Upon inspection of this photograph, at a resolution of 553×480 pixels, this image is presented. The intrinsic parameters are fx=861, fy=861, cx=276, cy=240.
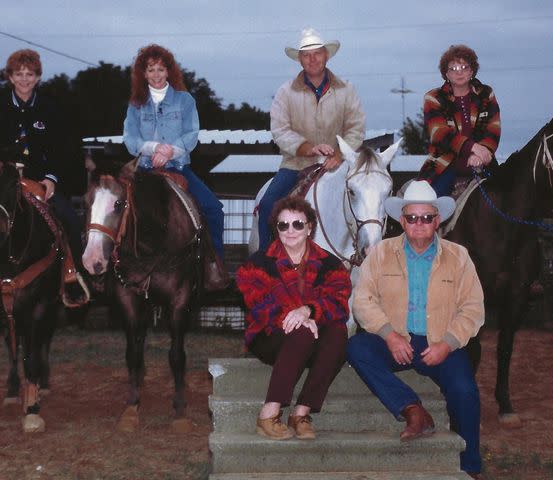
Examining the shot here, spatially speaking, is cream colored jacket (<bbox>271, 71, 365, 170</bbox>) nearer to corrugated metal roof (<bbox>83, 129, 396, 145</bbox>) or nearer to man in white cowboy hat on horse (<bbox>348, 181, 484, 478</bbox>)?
man in white cowboy hat on horse (<bbox>348, 181, 484, 478</bbox>)

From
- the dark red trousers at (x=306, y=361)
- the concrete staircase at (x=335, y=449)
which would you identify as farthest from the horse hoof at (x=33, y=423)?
the dark red trousers at (x=306, y=361)

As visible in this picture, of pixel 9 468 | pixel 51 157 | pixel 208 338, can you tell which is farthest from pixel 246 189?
pixel 9 468

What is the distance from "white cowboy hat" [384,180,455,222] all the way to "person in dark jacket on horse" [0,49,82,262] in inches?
127

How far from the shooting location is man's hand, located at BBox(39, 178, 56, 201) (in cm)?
742

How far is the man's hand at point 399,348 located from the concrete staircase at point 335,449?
0.48 m

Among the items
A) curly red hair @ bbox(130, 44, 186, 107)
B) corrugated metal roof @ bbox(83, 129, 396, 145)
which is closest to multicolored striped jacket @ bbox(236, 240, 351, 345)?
curly red hair @ bbox(130, 44, 186, 107)

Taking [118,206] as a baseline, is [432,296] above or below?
below

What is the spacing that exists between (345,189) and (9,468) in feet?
10.4

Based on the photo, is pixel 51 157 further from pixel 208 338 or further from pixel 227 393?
pixel 208 338

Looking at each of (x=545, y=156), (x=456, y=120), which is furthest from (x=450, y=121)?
(x=545, y=156)

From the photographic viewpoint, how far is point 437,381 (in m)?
5.39

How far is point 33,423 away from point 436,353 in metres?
3.59

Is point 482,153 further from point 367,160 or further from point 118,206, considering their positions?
point 118,206

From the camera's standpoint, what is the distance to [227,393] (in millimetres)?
5789
